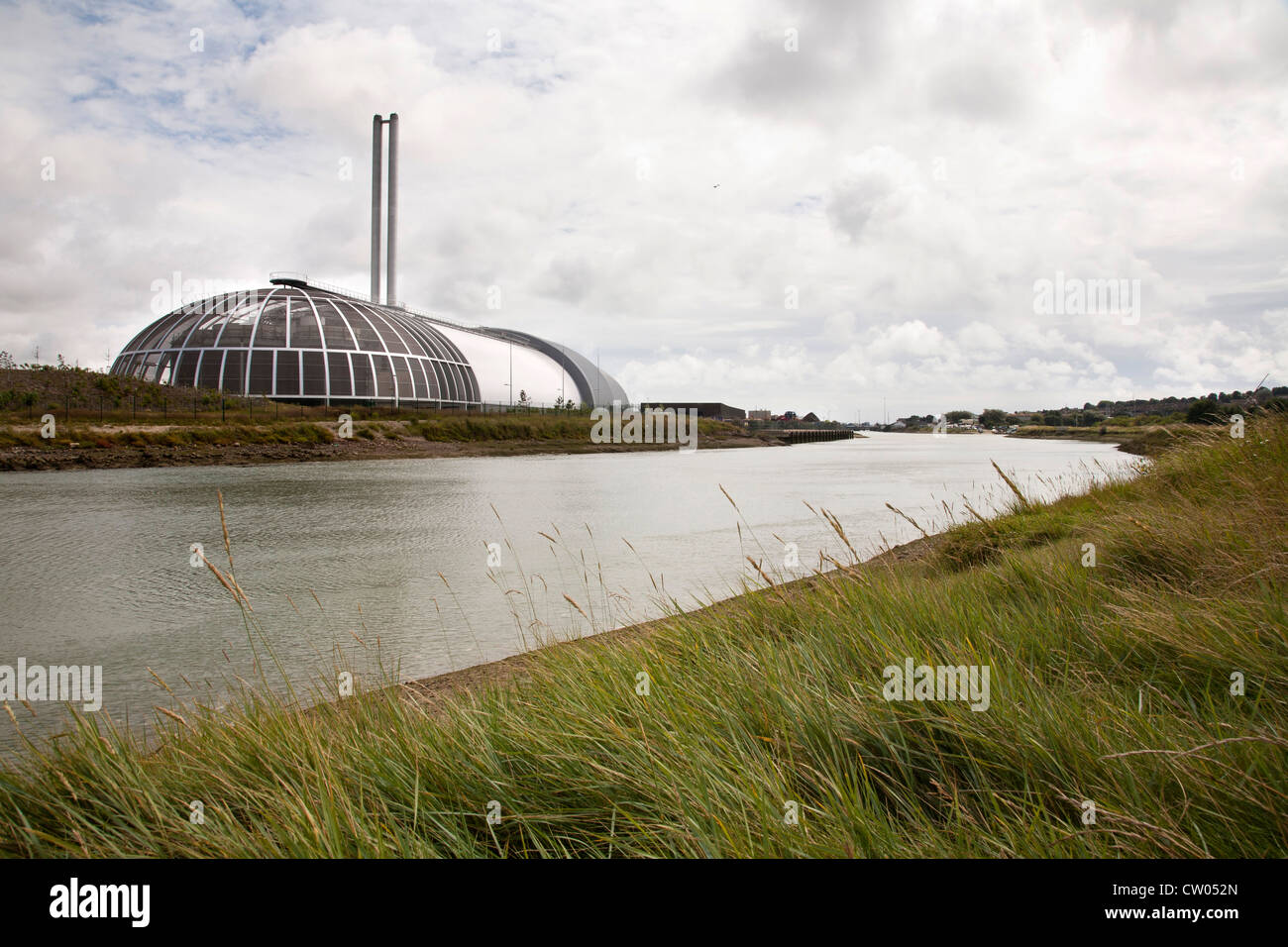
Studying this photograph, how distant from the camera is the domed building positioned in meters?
68.2

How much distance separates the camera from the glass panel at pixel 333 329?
71.6 metres

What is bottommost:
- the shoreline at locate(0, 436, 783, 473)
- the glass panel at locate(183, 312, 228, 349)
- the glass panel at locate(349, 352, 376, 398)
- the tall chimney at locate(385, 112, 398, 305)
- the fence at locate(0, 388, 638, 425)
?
the shoreline at locate(0, 436, 783, 473)

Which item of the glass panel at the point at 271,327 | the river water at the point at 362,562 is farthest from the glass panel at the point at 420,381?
the river water at the point at 362,562

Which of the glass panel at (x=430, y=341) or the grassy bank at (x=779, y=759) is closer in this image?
the grassy bank at (x=779, y=759)

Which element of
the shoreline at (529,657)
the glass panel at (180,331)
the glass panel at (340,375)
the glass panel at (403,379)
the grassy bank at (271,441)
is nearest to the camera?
the shoreline at (529,657)

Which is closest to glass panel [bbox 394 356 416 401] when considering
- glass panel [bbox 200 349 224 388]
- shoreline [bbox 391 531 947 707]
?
glass panel [bbox 200 349 224 388]

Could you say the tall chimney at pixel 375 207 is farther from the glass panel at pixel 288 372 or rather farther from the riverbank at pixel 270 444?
the riverbank at pixel 270 444

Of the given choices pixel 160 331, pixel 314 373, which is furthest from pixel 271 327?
pixel 160 331

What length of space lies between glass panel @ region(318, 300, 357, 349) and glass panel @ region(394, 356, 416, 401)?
466cm

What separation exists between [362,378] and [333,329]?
22.7ft

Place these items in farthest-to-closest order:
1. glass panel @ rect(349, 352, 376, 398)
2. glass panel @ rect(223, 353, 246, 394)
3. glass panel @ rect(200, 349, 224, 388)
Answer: glass panel @ rect(349, 352, 376, 398)
glass panel @ rect(200, 349, 224, 388)
glass panel @ rect(223, 353, 246, 394)

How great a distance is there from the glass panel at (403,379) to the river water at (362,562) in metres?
42.2

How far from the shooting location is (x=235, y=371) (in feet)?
223

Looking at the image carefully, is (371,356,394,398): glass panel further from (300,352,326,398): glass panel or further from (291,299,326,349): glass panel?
(291,299,326,349): glass panel
